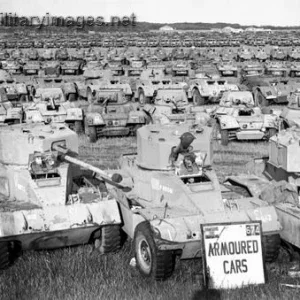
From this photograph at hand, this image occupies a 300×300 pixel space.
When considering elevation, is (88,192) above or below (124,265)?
above

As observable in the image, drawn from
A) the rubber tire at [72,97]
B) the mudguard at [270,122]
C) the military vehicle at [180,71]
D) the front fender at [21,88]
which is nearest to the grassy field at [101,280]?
the mudguard at [270,122]

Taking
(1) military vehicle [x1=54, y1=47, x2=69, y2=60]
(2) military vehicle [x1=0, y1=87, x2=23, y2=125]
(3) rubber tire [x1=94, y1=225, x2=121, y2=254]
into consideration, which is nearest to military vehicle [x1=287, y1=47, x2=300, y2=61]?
(1) military vehicle [x1=54, y1=47, x2=69, y2=60]

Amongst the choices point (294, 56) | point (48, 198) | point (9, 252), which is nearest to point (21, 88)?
point (48, 198)

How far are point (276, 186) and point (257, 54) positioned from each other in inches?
1539

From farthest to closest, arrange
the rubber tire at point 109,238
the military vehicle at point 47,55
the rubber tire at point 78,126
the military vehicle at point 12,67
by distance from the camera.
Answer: the military vehicle at point 47,55
the military vehicle at point 12,67
the rubber tire at point 78,126
the rubber tire at point 109,238

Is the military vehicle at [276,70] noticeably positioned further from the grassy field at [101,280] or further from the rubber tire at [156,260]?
the rubber tire at [156,260]

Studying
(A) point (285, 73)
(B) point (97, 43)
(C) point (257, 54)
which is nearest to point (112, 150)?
(A) point (285, 73)

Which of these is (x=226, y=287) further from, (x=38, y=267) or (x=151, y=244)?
(x=38, y=267)

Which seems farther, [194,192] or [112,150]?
[112,150]

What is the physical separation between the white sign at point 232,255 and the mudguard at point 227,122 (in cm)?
958

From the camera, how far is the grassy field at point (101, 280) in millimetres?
8891

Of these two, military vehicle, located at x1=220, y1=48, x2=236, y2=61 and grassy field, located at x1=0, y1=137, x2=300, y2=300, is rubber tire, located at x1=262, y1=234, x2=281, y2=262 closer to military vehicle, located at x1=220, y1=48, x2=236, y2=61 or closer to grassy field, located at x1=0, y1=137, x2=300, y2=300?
grassy field, located at x1=0, y1=137, x2=300, y2=300

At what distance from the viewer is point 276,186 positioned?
11.7 m

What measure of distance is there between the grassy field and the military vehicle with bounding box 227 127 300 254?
620 mm
